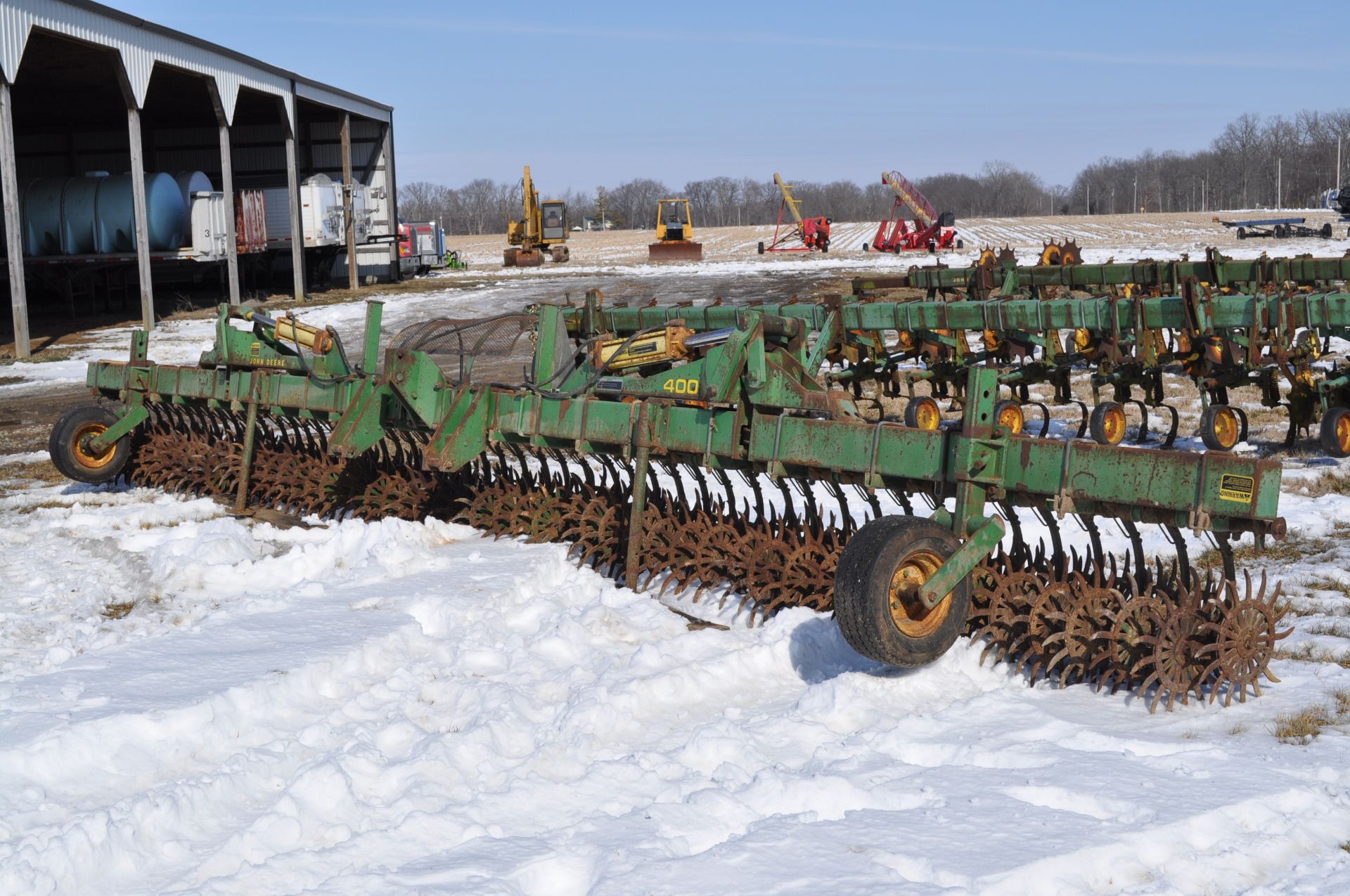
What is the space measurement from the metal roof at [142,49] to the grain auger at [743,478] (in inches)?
353

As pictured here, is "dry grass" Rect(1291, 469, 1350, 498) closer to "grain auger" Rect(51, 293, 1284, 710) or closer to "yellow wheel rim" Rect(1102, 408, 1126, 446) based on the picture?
"yellow wheel rim" Rect(1102, 408, 1126, 446)

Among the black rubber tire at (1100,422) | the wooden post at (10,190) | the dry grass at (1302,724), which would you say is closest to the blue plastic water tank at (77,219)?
the wooden post at (10,190)

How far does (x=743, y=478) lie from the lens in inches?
241

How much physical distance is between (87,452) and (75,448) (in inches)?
3.6

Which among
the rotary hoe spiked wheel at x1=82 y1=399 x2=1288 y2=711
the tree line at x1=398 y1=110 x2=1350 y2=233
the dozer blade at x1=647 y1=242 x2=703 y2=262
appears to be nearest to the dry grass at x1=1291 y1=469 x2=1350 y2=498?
the rotary hoe spiked wheel at x1=82 y1=399 x2=1288 y2=711

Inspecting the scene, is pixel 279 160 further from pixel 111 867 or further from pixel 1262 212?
pixel 1262 212

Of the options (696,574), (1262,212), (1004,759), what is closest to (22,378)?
(696,574)

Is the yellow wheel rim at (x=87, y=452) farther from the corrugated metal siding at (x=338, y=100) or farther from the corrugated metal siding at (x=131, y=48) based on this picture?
the corrugated metal siding at (x=338, y=100)

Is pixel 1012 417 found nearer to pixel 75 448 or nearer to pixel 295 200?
pixel 75 448

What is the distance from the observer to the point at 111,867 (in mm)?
3084

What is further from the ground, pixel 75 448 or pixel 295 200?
pixel 295 200

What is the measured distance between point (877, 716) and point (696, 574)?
152cm

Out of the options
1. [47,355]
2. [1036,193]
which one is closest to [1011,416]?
[47,355]

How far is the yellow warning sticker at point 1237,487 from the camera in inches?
148
